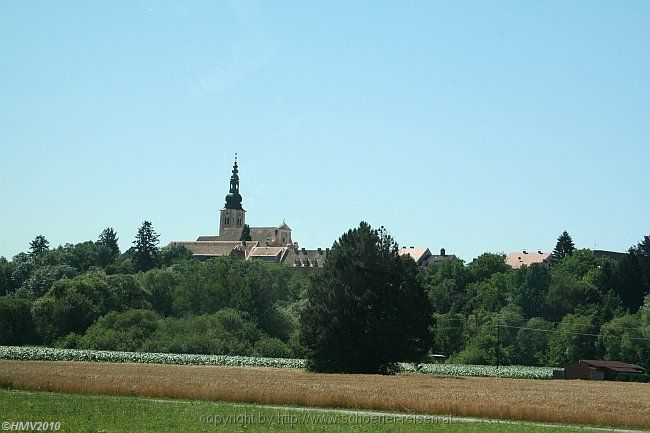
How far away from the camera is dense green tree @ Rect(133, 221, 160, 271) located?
180250 millimetres

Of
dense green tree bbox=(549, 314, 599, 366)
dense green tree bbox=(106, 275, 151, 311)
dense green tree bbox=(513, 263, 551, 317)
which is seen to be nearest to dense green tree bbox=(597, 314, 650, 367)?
dense green tree bbox=(549, 314, 599, 366)

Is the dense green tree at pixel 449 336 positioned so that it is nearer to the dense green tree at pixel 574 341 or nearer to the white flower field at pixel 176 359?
the dense green tree at pixel 574 341

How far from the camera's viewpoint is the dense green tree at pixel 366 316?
67188 millimetres

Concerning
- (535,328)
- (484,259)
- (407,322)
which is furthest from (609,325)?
(484,259)

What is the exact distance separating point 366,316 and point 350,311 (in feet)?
4.05

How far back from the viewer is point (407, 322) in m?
67.9

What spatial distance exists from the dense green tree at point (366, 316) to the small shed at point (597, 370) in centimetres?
2870

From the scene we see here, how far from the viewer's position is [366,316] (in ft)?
221

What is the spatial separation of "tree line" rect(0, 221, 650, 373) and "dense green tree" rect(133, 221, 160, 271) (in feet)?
15.2

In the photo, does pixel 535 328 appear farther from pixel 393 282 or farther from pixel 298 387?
pixel 298 387

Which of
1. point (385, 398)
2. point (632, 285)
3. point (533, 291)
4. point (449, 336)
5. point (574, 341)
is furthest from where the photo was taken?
point (533, 291)

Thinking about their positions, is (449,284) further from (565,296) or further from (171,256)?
(171,256)

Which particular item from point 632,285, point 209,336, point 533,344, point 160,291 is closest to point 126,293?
point 160,291

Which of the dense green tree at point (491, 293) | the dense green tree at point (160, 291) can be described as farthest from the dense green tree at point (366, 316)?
the dense green tree at point (491, 293)
